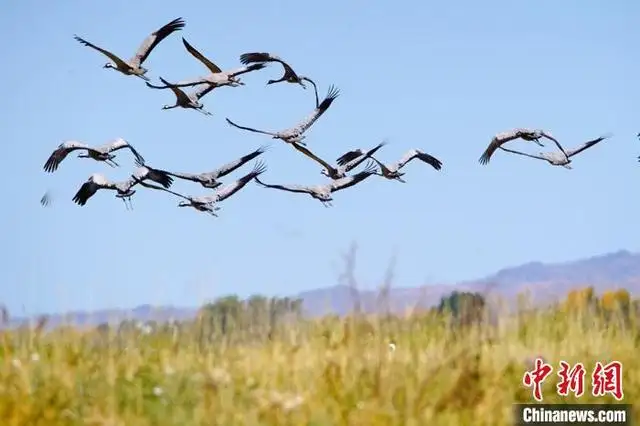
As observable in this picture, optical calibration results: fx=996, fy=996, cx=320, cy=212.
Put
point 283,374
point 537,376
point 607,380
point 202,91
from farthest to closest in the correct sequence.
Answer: point 202,91 → point 607,380 → point 537,376 → point 283,374

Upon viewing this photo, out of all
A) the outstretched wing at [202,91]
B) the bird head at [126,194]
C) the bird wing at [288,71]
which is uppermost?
the bird wing at [288,71]

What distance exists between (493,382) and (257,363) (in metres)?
1.63

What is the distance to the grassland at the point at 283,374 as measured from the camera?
5.91 m

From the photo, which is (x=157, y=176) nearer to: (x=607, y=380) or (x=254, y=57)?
(x=254, y=57)

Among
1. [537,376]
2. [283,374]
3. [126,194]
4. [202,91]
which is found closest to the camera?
[283,374]

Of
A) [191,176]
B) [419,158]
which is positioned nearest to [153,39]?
[191,176]

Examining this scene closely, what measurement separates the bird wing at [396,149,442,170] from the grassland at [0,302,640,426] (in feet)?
11.2

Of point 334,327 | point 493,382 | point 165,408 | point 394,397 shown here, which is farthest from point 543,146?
point 165,408

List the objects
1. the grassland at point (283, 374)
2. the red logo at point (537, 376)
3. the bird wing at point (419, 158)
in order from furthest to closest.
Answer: the bird wing at point (419, 158), the red logo at point (537, 376), the grassland at point (283, 374)

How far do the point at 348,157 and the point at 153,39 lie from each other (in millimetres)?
2867

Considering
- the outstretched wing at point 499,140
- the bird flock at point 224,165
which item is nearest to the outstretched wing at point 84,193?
the bird flock at point 224,165

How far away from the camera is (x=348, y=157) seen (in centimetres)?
1109

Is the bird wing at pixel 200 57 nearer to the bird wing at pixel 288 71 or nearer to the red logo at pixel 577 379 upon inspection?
the bird wing at pixel 288 71

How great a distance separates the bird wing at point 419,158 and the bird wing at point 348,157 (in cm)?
64
